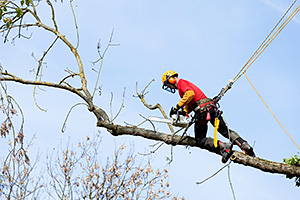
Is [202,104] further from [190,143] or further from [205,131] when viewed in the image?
[190,143]

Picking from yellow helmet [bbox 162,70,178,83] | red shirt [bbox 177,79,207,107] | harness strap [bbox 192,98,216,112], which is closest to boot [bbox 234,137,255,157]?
harness strap [bbox 192,98,216,112]

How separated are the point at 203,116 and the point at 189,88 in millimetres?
403

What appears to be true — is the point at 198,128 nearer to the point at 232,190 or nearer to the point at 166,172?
the point at 232,190

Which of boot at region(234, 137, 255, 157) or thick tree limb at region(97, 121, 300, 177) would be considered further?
boot at region(234, 137, 255, 157)

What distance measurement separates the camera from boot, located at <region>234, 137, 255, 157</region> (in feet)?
18.3

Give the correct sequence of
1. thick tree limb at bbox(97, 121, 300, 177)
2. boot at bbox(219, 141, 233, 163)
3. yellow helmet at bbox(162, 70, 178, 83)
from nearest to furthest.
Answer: thick tree limb at bbox(97, 121, 300, 177) < boot at bbox(219, 141, 233, 163) < yellow helmet at bbox(162, 70, 178, 83)

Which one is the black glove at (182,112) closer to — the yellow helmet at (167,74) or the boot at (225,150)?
the yellow helmet at (167,74)

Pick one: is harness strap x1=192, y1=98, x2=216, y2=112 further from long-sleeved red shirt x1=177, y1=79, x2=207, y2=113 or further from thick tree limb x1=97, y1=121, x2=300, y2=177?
thick tree limb x1=97, y1=121, x2=300, y2=177

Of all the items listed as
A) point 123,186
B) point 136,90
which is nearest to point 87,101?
point 136,90

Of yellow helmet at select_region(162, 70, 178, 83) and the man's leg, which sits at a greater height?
yellow helmet at select_region(162, 70, 178, 83)

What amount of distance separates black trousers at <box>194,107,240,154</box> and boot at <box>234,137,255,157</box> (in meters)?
0.07

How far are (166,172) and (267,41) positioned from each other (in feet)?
23.3

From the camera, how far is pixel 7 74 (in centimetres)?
672

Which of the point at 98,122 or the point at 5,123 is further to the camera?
the point at 98,122
